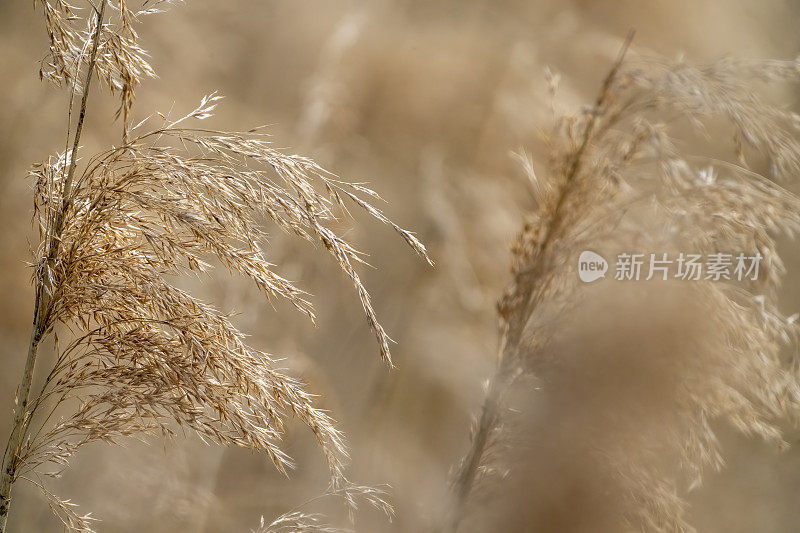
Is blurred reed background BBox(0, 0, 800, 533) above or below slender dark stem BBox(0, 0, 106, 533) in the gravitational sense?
above

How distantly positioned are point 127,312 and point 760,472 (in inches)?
64.1

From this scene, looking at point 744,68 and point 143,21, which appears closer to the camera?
point 744,68

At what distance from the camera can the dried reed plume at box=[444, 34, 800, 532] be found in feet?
3.84

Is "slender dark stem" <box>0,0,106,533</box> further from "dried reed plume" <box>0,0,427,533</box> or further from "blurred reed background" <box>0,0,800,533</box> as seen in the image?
"blurred reed background" <box>0,0,800,533</box>

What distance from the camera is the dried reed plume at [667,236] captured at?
1171 millimetres

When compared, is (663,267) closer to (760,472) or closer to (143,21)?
(760,472)

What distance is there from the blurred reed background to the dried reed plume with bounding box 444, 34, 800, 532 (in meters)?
0.52

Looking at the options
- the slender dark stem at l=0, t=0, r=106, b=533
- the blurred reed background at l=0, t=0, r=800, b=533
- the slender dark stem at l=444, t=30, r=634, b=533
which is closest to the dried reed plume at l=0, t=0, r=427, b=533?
the slender dark stem at l=0, t=0, r=106, b=533

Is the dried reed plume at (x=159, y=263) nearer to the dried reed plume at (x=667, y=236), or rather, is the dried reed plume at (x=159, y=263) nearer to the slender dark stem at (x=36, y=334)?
the slender dark stem at (x=36, y=334)

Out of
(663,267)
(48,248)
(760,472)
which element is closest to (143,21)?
(48,248)

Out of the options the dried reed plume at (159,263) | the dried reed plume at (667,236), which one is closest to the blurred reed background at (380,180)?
the dried reed plume at (667,236)

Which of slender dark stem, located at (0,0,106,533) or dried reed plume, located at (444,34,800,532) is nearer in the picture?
slender dark stem, located at (0,0,106,533)

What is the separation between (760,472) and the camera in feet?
6.13

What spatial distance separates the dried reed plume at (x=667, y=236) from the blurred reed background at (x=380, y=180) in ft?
1.70
